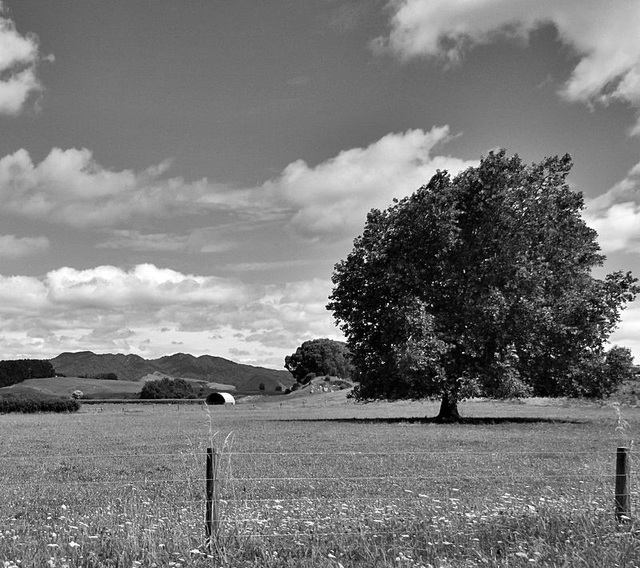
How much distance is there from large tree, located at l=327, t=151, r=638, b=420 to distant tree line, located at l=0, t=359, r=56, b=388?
148 meters

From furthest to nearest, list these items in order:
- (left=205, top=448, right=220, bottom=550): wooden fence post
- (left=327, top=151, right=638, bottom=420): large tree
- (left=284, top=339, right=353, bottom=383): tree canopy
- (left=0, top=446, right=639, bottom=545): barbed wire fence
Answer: (left=284, top=339, right=353, bottom=383): tree canopy, (left=327, top=151, right=638, bottom=420): large tree, (left=0, top=446, right=639, bottom=545): barbed wire fence, (left=205, top=448, right=220, bottom=550): wooden fence post

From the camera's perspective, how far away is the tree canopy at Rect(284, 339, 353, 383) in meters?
163

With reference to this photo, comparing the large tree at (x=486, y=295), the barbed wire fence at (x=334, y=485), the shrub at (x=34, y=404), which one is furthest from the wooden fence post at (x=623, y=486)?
the shrub at (x=34, y=404)

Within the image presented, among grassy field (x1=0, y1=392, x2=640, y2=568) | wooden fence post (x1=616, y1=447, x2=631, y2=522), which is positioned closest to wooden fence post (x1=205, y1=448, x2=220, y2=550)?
grassy field (x1=0, y1=392, x2=640, y2=568)

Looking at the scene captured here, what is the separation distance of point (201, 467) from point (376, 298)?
26.3m

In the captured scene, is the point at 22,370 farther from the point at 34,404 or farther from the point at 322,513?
the point at 322,513

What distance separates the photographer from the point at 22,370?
178 meters

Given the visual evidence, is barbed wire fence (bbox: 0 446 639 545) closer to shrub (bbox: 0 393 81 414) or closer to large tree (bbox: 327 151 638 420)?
large tree (bbox: 327 151 638 420)

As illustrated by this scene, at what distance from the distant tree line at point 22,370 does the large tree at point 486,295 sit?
14817cm

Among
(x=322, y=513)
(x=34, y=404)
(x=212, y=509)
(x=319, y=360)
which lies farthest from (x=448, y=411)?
(x=319, y=360)

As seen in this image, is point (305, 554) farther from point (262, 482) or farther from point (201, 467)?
point (201, 467)

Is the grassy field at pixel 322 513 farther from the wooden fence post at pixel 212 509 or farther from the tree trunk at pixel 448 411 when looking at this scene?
the tree trunk at pixel 448 411

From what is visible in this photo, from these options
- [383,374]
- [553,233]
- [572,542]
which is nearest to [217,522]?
[572,542]

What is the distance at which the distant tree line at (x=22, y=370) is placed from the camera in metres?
172
